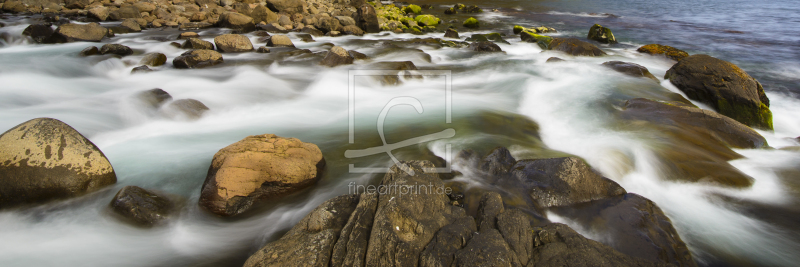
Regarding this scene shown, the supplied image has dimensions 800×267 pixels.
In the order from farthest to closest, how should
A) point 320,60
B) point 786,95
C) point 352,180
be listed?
point 320,60
point 786,95
point 352,180

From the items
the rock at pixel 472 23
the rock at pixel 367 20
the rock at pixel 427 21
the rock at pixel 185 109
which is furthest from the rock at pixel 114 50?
the rock at pixel 472 23

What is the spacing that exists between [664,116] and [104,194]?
693cm

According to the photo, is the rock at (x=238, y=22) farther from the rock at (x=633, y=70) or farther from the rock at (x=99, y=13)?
the rock at (x=633, y=70)

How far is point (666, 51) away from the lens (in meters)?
9.93

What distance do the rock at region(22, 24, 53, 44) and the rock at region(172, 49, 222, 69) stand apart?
4448 mm

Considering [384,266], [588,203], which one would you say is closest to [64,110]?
[384,266]

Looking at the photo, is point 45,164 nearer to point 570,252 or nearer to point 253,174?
point 253,174

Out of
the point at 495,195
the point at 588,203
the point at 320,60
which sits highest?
the point at 320,60

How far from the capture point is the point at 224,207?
312 centimetres

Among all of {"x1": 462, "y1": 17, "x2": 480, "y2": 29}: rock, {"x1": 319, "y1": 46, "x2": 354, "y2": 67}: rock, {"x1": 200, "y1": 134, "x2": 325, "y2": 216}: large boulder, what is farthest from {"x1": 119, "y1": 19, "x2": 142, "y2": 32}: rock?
{"x1": 462, "y1": 17, "x2": 480, "y2": 29}: rock

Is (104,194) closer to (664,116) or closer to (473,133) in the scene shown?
(473,133)

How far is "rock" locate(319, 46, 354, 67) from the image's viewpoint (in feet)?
26.2

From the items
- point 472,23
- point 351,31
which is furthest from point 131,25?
point 472,23

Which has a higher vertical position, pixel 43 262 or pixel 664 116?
pixel 664 116
